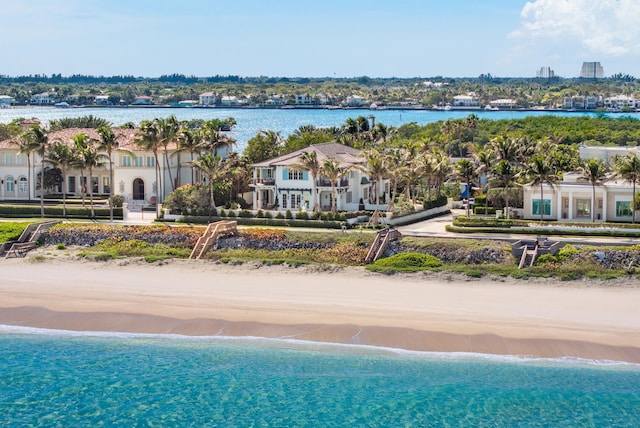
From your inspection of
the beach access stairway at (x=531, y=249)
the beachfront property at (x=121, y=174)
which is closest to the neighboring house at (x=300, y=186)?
the beachfront property at (x=121, y=174)

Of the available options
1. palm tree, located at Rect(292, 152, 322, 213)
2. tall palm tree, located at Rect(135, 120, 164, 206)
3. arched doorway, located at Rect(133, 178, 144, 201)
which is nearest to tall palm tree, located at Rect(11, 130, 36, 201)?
tall palm tree, located at Rect(135, 120, 164, 206)

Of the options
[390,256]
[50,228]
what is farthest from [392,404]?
[50,228]

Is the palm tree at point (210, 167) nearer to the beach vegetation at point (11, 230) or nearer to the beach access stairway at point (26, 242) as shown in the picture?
the beach access stairway at point (26, 242)

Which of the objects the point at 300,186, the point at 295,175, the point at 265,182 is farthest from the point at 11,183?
the point at 300,186

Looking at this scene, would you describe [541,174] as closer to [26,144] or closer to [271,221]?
[271,221]

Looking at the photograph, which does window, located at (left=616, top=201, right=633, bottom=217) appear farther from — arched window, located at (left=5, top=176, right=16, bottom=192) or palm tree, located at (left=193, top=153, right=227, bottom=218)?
arched window, located at (left=5, top=176, right=16, bottom=192)

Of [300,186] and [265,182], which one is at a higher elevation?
[265,182]
